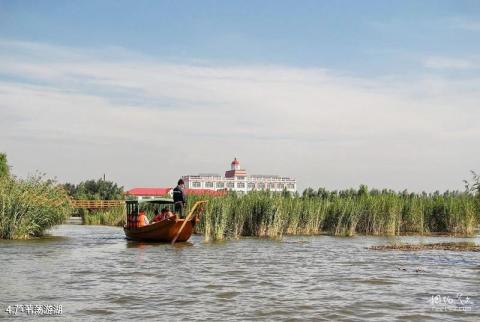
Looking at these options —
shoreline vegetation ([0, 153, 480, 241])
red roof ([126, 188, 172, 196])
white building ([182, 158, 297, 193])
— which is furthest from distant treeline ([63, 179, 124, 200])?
shoreline vegetation ([0, 153, 480, 241])

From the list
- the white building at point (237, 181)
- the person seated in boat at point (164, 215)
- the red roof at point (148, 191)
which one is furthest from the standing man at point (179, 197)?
the white building at point (237, 181)

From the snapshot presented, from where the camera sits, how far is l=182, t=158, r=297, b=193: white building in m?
109

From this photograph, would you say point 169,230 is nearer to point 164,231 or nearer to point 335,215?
point 164,231

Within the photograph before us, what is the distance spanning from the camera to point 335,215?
31.0 meters

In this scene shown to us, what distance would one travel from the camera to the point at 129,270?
1675cm

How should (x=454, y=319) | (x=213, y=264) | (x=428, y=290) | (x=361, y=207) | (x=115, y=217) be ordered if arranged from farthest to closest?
(x=115, y=217) < (x=361, y=207) < (x=213, y=264) < (x=428, y=290) < (x=454, y=319)

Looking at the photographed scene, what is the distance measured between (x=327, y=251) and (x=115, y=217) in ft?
84.2

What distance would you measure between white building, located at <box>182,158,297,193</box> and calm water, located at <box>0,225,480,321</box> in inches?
3354

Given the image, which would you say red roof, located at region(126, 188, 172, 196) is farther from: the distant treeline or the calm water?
the calm water

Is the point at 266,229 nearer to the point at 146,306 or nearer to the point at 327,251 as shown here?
the point at 327,251

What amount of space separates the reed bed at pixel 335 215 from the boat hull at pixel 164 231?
2.95ft

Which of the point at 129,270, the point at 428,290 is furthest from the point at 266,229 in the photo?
the point at 428,290

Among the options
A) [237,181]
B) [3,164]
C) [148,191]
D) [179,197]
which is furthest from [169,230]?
[237,181]

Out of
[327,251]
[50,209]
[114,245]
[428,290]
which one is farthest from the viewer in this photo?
[50,209]
